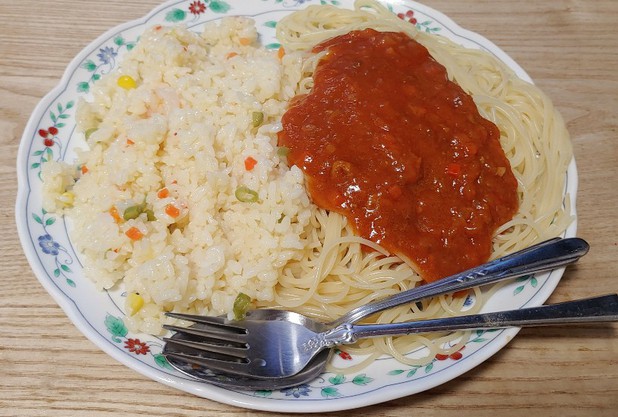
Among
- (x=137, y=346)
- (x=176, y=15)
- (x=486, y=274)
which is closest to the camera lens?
(x=137, y=346)

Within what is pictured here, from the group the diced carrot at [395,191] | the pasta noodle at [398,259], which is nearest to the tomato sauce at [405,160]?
the diced carrot at [395,191]

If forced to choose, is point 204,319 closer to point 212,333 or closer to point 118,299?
point 212,333

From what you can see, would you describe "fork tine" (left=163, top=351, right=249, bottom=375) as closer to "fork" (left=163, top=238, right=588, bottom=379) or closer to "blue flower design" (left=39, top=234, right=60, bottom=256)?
"fork" (left=163, top=238, right=588, bottom=379)

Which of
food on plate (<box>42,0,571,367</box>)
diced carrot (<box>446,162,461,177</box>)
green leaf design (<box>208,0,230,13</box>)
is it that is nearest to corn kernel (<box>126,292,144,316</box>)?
food on plate (<box>42,0,571,367</box>)

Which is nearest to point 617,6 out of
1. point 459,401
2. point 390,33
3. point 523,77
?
point 523,77

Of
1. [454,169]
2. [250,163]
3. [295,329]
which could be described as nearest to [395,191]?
[454,169]

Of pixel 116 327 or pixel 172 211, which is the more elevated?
pixel 172 211
